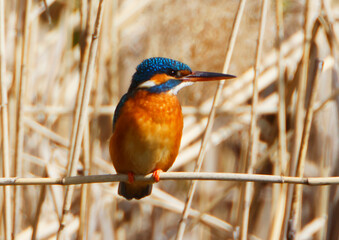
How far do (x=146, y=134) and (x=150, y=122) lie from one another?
0.07 meters

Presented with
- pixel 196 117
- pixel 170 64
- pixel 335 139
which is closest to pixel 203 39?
pixel 196 117

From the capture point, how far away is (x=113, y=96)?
330 cm

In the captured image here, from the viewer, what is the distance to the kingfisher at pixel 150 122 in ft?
7.38

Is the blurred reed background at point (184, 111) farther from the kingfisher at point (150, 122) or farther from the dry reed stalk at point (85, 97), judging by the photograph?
the dry reed stalk at point (85, 97)

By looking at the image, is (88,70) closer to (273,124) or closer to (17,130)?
(17,130)

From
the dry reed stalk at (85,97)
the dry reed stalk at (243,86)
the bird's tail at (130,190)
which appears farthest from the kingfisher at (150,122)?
the dry reed stalk at (243,86)

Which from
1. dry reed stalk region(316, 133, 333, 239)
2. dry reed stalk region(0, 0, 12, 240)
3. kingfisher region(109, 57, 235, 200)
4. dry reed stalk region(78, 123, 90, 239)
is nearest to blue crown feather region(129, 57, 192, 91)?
kingfisher region(109, 57, 235, 200)

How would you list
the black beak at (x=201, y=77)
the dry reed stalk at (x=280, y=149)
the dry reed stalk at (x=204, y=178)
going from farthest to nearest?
1. the dry reed stalk at (x=280, y=149)
2. the black beak at (x=201, y=77)
3. the dry reed stalk at (x=204, y=178)

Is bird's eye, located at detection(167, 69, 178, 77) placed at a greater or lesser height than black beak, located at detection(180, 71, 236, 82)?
greater

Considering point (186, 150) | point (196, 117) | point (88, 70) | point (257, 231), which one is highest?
point (88, 70)

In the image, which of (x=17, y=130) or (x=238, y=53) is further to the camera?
(x=238, y=53)

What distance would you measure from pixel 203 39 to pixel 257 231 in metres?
1.43

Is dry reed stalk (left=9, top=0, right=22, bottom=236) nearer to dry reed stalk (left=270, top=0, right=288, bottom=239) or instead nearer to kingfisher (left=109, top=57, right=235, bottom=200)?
kingfisher (left=109, top=57, right=235, bottom=200)

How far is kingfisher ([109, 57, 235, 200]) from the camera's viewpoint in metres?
2.25
